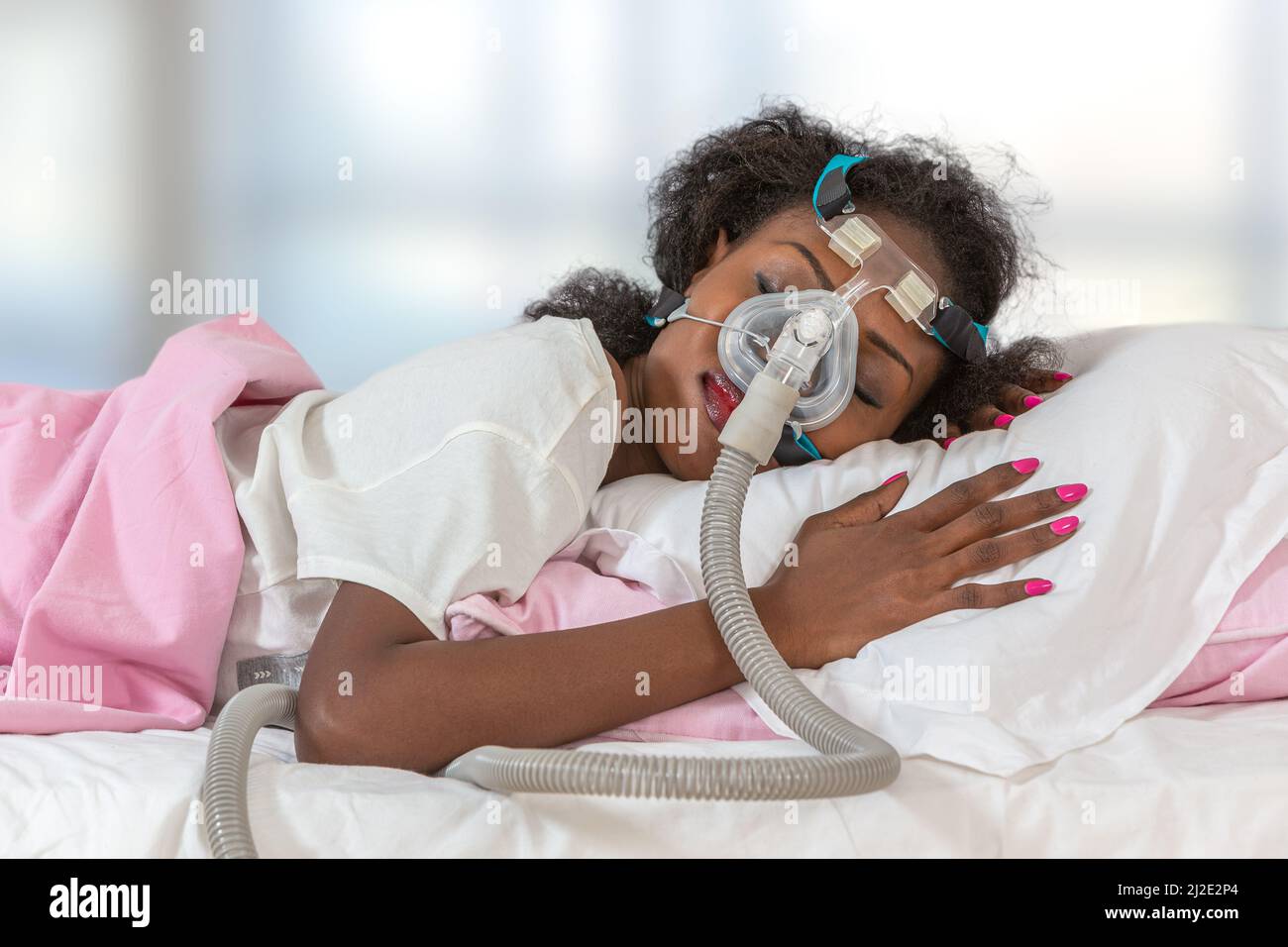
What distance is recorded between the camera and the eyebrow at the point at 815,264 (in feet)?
4.29

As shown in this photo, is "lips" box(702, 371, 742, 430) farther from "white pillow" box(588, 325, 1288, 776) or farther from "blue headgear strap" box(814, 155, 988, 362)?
"blue headgear strap" box(814, 155, 988, 362)

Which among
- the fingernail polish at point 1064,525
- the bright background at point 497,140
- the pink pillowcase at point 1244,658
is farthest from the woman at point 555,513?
the bright background at point 497,140

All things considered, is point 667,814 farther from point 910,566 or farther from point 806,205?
point 806,205

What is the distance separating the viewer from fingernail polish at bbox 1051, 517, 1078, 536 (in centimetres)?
106

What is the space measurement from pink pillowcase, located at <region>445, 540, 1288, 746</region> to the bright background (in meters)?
1.24

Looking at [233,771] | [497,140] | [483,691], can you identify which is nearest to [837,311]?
[483,691]

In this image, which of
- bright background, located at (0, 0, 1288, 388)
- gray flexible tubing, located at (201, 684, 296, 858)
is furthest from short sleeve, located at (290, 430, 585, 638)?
bright background, located at (0, 0, 1288, 388)

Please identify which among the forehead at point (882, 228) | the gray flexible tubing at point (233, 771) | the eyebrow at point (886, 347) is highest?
the forehead at point (882, 228)

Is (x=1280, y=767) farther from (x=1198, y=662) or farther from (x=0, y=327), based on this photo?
(x=0, y=327)

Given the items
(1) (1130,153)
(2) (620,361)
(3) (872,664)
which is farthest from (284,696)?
(1) (1130,153)

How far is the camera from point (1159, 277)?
7.67 ft

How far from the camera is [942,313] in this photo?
1376 mm

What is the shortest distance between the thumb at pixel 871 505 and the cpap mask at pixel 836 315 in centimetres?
14

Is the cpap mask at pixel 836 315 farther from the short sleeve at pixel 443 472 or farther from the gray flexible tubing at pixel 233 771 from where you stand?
the gray flexible tubing at pixel 233 771
